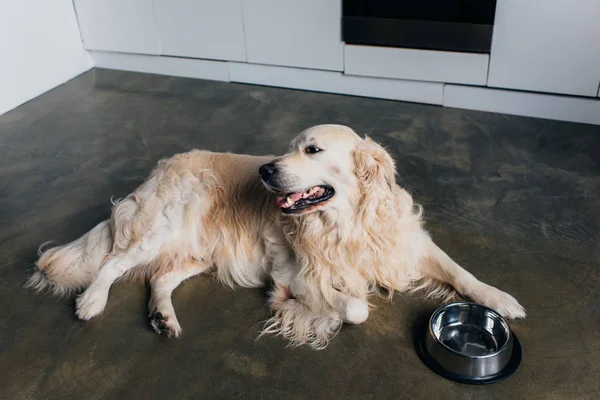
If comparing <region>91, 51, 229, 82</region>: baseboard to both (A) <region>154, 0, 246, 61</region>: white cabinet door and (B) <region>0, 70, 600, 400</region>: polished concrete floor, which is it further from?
(B) <region>0, 70, 600, 400</region>: polished concrete floor

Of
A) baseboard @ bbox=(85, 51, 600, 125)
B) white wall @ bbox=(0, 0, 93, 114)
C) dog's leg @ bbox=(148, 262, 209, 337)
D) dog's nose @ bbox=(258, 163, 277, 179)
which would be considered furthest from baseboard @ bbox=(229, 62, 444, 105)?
dog's nose @ bbox=(258, 163, 277, 179)

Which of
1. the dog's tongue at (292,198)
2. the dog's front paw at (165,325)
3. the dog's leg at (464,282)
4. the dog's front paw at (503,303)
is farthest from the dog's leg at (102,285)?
the dog's front paw at (503,303)

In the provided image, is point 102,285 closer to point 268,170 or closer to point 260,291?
point 260,291

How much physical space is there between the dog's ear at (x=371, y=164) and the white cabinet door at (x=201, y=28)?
2.73m

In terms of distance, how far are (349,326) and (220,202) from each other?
759 mm

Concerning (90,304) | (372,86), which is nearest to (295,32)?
(372,86)

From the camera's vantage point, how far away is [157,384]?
6.95 feet

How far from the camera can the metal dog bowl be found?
200 cm

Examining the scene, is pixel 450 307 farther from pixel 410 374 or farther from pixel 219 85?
pixel 219 85

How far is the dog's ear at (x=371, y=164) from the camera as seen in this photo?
211 centimetres

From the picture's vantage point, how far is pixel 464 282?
237 centimetres

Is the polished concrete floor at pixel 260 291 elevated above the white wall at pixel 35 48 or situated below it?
below

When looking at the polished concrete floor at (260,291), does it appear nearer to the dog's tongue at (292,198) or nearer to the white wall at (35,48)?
the white wall at (35,48)

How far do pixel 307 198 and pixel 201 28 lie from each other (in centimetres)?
297
